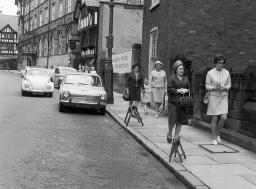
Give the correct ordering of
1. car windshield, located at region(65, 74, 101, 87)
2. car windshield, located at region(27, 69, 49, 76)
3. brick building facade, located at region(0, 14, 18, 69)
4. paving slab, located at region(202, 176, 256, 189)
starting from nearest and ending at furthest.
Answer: paving slab, located at region(202, 176, 256, 189) < car windshield, located at region(65, 74, 101, 87) < car windshield, located at region(27, 69, 49, 76) < brick building facade, located at region(0, 14, 18, 69)

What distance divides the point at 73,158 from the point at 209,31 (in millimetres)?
10015

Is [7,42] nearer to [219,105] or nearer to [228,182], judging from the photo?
[219,105]

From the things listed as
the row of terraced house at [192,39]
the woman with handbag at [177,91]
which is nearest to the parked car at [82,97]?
the row of terraced house at [192,39]

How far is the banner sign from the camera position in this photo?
74.1ft

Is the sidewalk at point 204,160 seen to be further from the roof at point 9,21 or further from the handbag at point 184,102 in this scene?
the roof at point 9,21

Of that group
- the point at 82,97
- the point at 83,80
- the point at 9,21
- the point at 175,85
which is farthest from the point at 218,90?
the point at 9,21

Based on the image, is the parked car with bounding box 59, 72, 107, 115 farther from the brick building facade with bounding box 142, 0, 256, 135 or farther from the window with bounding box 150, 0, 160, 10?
the window with bounding box 150, 0, 160, 10

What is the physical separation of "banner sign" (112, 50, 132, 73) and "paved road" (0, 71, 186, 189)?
10077 mm

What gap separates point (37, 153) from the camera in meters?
8.05

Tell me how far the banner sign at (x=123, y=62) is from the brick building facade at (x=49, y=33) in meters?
17.4

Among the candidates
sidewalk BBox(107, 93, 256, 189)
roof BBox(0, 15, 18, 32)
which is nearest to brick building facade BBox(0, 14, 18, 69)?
roof BBox(0, 15, 18, 32)

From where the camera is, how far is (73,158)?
7.82 meters

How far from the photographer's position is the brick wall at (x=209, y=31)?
16188 millimetres

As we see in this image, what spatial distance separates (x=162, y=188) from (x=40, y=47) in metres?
58.0
